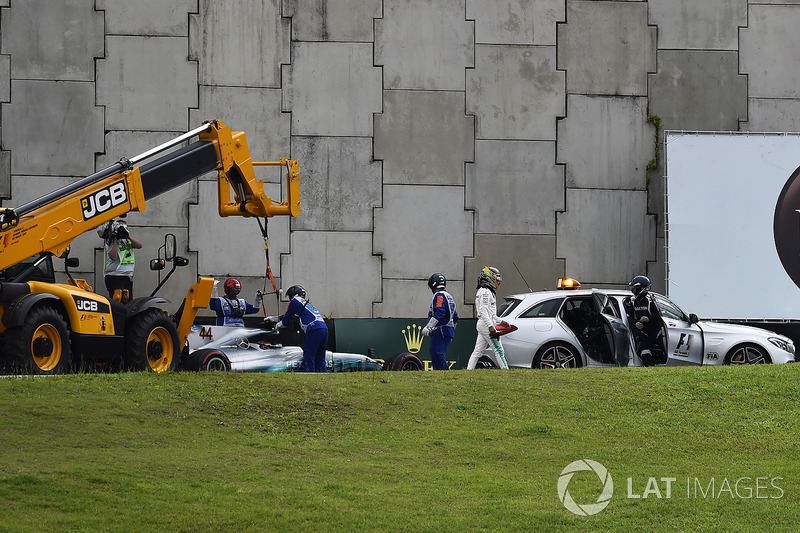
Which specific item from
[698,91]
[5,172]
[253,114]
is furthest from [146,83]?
[698,91]

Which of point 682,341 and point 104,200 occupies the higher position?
point 104,200

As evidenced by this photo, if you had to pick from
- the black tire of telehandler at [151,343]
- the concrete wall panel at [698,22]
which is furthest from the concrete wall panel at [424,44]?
the black tire of telehandler at [151,343]

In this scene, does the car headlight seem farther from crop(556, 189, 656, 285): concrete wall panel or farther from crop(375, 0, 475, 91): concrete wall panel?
crop(375, 0, 475, 91): concrete wall panel

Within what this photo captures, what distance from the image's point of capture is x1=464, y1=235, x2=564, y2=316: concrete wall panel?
23578 mm

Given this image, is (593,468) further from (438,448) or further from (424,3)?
(424,3)

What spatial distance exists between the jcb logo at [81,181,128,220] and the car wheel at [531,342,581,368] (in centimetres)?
697

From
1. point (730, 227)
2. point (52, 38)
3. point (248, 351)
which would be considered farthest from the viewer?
point (730, 227)

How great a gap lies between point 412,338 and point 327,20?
22.1ft

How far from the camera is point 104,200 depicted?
580 inches

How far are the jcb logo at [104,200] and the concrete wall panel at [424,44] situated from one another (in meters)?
9.59

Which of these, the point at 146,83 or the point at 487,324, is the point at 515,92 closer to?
the point at 146,83

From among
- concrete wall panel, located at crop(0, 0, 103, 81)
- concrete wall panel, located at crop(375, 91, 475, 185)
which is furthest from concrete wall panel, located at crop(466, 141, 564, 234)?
concrete wall panel, located at crop(0, 0, 103, 81)

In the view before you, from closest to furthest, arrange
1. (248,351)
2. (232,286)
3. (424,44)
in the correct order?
(248,351) → (232,286) → (424,44)

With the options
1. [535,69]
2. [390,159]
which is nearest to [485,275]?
[390,159]
